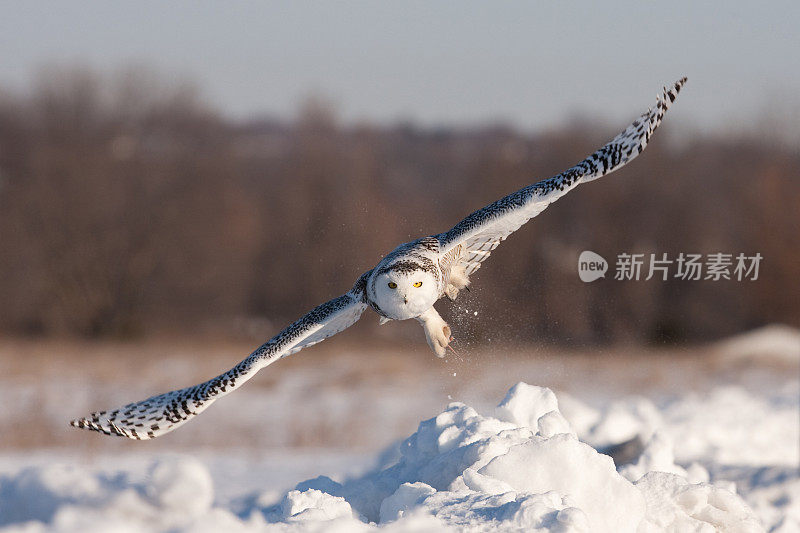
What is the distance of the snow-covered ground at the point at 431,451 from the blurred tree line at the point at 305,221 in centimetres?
424

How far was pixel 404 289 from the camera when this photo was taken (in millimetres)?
6742

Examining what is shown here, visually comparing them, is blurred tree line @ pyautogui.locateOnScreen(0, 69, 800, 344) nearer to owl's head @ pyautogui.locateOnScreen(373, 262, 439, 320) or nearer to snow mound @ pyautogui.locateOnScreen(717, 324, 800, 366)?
snow mound @ pyautogui.locateOnScreen(717, 324, 800, 366)

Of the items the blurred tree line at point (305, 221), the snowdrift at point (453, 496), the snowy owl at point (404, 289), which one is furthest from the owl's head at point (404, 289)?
the blurred tree line at point (305, 221)

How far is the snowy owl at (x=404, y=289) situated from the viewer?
6848 mm

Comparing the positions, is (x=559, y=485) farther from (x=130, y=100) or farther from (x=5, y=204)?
(x=130, y=100)

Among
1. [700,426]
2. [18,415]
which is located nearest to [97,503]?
[700,426]

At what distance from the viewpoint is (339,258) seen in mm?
23422

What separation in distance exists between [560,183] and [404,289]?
4.50 ft

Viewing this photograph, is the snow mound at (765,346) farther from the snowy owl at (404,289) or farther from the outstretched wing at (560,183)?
the snowy owl at (404,289)

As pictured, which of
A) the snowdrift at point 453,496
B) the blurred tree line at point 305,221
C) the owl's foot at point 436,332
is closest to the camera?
the snowdrift at point 453,496

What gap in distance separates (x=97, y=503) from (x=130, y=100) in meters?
32.6

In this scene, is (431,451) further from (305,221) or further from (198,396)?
(305,221)

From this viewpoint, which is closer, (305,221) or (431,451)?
(431,451)

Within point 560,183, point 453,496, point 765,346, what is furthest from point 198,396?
point 765,346
